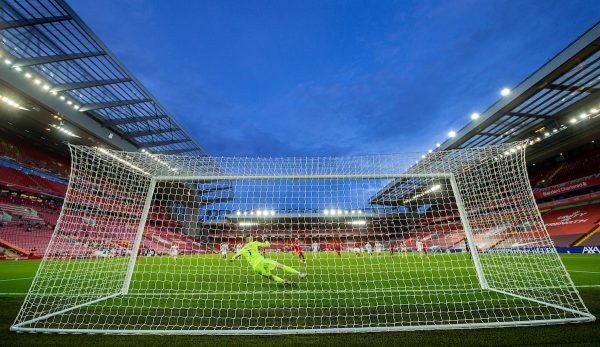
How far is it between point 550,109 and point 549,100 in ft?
4.87

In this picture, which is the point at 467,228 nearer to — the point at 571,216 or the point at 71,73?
the point at 71,73

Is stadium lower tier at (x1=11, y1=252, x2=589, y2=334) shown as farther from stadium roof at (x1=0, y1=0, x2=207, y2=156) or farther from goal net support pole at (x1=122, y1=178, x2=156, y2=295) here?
stadium roof at (x1=0, y1=0, x2=207, y2=156)

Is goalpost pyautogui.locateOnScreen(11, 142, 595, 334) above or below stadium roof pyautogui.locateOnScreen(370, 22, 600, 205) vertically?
below

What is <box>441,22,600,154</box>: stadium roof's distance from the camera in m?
11.6

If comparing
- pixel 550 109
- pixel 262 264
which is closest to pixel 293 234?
pixel 262 264

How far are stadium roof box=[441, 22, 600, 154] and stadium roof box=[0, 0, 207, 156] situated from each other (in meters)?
23.2

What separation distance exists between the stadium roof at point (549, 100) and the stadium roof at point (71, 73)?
2315 centimetres

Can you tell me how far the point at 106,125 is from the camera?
20484 millimetres

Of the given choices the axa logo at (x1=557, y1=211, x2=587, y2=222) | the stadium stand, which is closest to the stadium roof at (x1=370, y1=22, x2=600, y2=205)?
the axa logo at (x1=557, y1=211, x2=587, y2=222)

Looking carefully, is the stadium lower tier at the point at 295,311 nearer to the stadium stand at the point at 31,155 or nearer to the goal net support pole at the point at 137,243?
the goal net support pole at the point at 137,243

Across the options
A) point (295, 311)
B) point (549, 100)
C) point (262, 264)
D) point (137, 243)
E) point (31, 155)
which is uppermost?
point (31, 155)

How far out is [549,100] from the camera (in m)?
15.1

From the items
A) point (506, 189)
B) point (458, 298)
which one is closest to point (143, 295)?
point (458, 298)

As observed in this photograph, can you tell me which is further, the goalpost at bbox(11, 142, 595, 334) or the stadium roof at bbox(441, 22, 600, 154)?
the stadium roof at bbox(441, 22, 600, 154)
